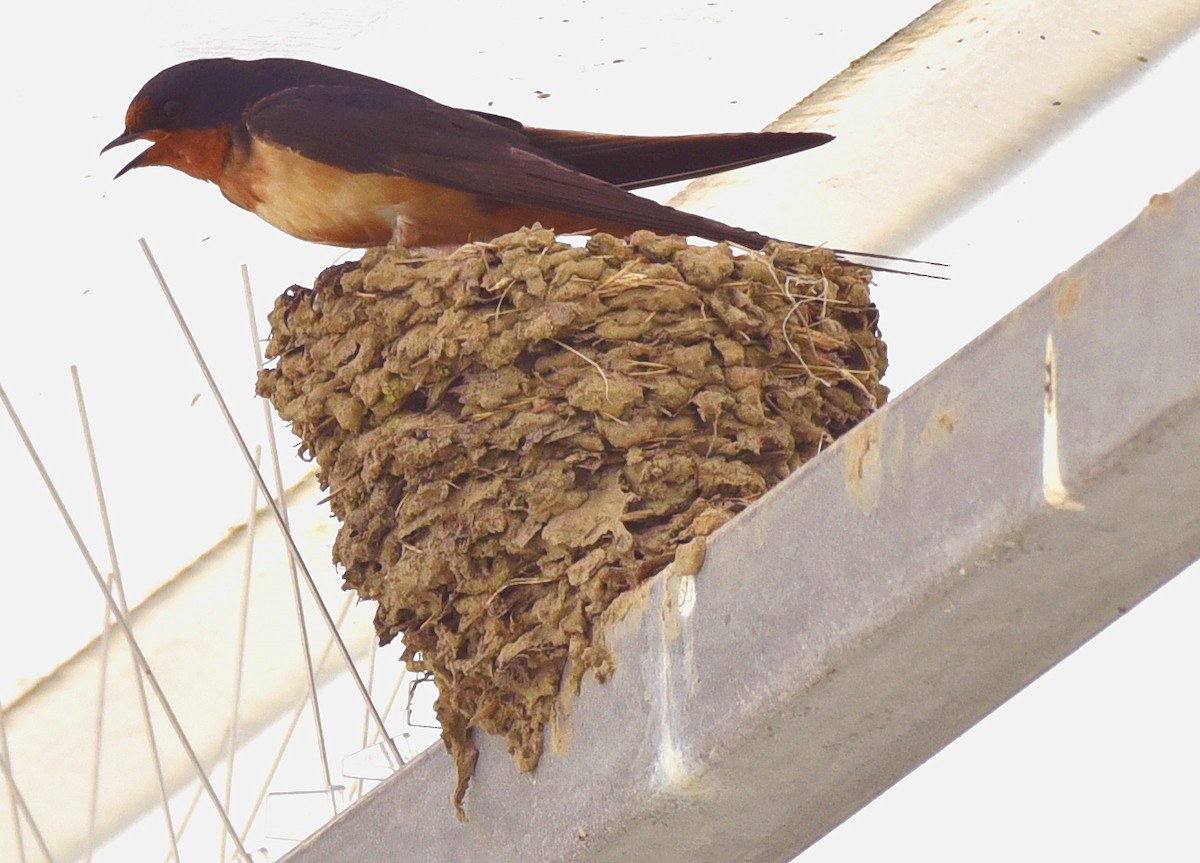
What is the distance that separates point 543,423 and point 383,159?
2.71ft

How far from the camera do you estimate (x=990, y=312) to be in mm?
5754

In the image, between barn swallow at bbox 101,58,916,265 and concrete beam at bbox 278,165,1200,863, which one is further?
barn swallow at bbox 101,58,916,265

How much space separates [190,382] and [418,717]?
1481 mm

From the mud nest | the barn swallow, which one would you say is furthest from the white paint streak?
the barn swallow

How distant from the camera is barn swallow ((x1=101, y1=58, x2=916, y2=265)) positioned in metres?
4.01

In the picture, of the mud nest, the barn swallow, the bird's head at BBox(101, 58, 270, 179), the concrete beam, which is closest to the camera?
the concrete beam

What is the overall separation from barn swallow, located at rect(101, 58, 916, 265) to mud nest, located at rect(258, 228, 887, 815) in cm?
24

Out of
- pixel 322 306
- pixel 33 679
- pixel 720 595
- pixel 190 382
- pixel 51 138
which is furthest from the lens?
pixel 33 679

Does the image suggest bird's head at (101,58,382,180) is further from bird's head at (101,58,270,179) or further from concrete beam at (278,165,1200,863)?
concrete beam at (278,165,1200,863)

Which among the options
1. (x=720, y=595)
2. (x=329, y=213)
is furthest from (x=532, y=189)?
(x=720, y=595)

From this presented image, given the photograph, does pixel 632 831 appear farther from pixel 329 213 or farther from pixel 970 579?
pixel 329 213

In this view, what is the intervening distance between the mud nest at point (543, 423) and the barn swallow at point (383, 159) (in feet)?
0.80

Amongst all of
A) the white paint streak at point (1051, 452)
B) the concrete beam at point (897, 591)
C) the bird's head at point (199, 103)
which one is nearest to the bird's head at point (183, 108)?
the bird's head at point (199, 103)

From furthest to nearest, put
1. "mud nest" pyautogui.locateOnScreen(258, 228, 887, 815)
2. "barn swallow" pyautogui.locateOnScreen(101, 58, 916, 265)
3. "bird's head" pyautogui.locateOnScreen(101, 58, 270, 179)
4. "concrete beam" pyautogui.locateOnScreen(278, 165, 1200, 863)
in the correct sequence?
"bird's head" pyautogui.locateOnScreen(101, 58, 270, 179) → "barn swallow" pyautogui.locateOnScreen(101, 58, 916, 265) → "mud nest" pyautogui.locateOnScreen(258, 228, 887, 815) → "concrete beam" pyautogui.locateOnScreen(278, 165, 1200, 863)
